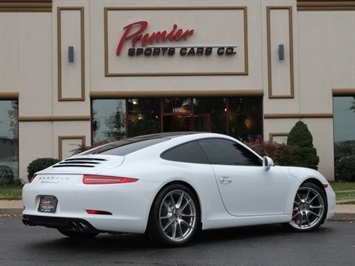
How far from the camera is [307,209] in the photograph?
8.43 meters

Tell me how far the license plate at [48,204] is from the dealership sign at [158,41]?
45.3 ft

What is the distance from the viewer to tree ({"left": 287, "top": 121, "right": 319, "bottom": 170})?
19359mm

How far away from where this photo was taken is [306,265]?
605 cm

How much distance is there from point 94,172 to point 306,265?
2.42 m

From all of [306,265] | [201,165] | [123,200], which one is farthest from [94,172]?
[306,265]

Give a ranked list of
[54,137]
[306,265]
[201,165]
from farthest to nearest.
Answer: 1. [54,137]
2. [201,165]
3. [306,265]

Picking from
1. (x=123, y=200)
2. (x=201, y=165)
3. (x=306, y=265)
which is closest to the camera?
(x=306, y=265)

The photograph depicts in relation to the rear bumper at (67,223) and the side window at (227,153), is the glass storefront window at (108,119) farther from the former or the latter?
the rear bumper at (67,223)

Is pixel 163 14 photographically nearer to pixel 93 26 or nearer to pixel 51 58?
pixel 93 26

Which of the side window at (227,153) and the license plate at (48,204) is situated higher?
the side window at (227,153)

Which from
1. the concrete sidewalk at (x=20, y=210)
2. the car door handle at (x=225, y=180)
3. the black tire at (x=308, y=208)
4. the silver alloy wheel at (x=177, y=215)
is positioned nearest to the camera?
the silver alloy wheel at (x=177, y=215)

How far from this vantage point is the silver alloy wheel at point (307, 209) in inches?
328

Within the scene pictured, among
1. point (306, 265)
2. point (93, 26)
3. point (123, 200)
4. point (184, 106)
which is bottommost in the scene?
point (306, 265)

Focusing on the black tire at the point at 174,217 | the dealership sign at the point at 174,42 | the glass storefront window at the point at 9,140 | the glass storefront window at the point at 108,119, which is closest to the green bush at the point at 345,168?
the dealership sign at the point at 174,42
